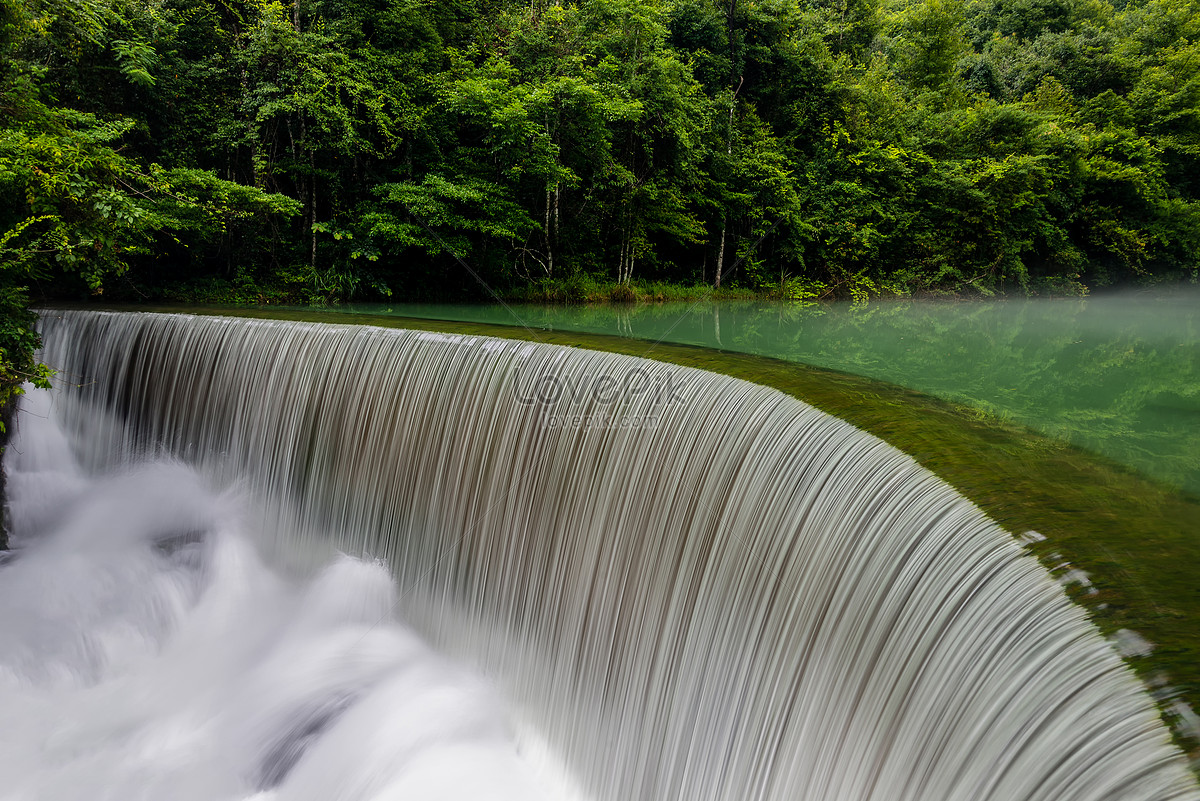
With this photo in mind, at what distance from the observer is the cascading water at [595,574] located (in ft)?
6.59

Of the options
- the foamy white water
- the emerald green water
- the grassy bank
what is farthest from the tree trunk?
the foamy white water

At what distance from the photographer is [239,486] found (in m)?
6.00

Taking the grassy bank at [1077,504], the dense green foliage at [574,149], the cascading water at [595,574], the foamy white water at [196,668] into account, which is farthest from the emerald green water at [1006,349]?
the foamy white water at [196,668]

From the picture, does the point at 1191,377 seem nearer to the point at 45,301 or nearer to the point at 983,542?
the point at 983,542

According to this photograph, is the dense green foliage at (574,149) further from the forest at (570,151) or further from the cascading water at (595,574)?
the cascading water at (595,574)

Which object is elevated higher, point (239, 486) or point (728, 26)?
point (728, 26)

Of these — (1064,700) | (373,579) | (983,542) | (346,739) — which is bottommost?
(346,739)

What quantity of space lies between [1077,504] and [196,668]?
564 centimetres

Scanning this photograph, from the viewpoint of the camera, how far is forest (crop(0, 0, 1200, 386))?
9.07m

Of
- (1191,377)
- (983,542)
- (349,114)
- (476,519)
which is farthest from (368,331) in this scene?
(1191,377)

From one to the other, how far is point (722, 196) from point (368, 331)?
13.5m

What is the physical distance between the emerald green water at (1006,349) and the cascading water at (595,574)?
172cm

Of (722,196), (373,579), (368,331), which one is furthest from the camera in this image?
(722,196)

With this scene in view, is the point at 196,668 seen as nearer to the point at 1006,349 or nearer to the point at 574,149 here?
the point at 1006,349
